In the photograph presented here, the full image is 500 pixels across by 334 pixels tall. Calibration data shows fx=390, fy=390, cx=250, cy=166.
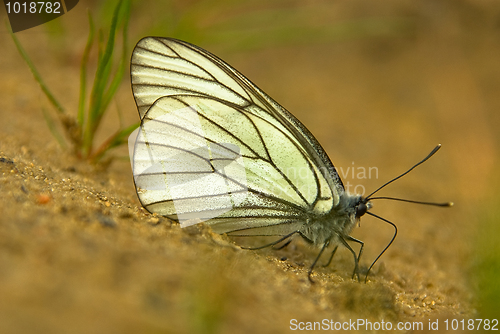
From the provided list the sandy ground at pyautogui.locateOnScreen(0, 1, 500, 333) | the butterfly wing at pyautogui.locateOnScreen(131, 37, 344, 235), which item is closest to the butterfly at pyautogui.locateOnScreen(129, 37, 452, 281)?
the butterfly wing at pyautogui.locateOnScreen(131, 37, 344, 235)

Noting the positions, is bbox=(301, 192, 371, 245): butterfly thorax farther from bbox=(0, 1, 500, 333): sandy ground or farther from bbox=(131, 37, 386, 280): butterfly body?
bbox=(0, 1, 500, 333): sandy ground

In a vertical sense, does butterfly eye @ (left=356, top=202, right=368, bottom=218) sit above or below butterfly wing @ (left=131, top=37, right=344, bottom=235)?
below

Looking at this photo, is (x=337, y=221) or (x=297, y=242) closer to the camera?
(x=337, y=221)

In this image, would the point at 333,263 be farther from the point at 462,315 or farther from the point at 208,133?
the point at 208,133

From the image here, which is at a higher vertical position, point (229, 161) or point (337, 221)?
point (229, 161)

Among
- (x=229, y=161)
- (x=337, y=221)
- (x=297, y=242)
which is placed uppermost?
(x=229, y=161)

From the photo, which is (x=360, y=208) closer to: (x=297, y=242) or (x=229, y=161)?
(x=297, y=242)

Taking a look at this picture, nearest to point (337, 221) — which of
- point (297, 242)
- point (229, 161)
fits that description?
point (297, 242)

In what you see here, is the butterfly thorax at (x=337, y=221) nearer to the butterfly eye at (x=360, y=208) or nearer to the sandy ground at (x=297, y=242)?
the butterfly eye at (x=360, y=208)
